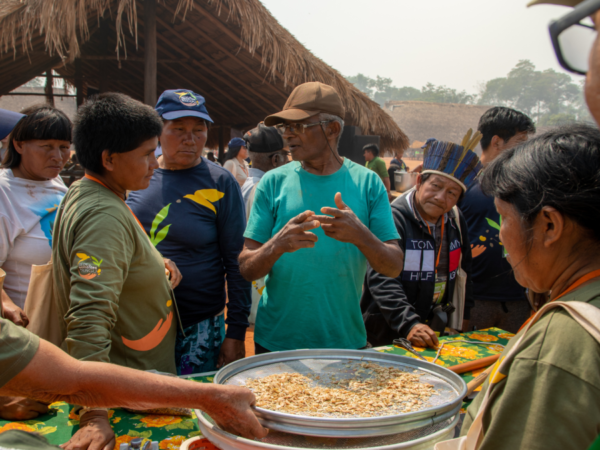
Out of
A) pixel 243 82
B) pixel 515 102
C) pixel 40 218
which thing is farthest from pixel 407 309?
pixel 515 102

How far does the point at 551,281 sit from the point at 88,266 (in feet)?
3.98

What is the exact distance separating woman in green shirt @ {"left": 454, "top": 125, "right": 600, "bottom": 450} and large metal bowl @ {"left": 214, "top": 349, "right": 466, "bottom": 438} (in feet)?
0.50

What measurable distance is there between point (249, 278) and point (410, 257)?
101cm

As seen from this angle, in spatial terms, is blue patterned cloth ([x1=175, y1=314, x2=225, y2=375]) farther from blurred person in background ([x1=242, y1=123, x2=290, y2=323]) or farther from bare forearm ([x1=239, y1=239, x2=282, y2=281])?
blurred person in background ([x1=242, y1=123, x2=290, y2=323])

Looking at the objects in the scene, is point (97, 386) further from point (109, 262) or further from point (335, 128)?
point (335, 128)

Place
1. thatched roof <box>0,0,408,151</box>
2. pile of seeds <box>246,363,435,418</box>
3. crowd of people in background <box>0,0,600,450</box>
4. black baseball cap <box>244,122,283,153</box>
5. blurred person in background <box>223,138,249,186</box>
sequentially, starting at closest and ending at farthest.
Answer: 1. crowd of people in background <box>0,0,600,450</box>
2. pile of seeds <box>246,363,435,418</box>
3. black baseball cap <box>244,122,283,153</box>
4. thatched roof <box>0,0,408,151</box>
5. blurred person in background <box>223,138,249,186</box>

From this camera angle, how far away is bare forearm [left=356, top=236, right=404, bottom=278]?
1.74m

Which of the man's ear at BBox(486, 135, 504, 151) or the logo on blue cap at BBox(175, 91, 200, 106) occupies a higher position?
the logo on blue cap at BBox(175, 91, 200, 106)

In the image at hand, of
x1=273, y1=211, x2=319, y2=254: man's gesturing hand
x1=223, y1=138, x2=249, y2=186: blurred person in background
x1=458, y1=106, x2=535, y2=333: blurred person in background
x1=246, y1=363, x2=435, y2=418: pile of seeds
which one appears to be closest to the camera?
x1=246, y1=363, x2=435, y2=418: pile of seeds

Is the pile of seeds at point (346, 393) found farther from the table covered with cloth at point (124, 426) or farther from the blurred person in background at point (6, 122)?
the blurred person in background at point (6, 122)

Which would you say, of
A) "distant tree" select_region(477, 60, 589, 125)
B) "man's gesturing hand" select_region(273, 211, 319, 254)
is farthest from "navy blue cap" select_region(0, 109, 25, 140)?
"distant tree" select_region(477, 60, 589, 125)

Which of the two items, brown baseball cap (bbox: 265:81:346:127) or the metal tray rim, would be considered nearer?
the metal tray rim

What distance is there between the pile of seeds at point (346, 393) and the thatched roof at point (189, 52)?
5377mm

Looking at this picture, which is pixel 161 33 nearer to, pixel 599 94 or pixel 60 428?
pixel 60 428
